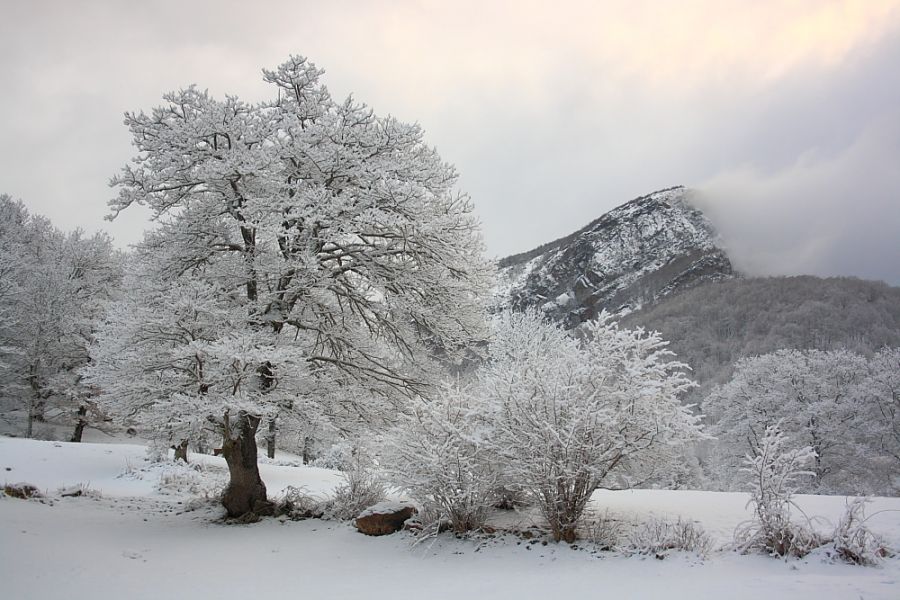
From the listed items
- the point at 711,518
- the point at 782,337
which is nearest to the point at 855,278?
the point at 782,337

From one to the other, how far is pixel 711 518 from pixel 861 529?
2352 millimetres

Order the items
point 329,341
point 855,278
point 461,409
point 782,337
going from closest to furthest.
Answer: point 461,409 < point 329,341 < point 782,337 < point 855,278

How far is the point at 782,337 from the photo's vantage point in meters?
55.9

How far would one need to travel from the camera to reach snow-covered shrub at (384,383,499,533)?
655 cm

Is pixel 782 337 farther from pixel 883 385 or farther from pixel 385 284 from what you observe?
pixel 385 284

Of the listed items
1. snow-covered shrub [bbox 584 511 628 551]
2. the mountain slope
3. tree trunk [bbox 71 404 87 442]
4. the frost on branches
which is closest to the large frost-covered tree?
the frost on branches

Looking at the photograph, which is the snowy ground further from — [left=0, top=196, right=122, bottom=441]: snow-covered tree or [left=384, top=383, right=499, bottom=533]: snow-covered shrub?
[left=0, top=196, right=122, bottom=441]: snow-covered tree

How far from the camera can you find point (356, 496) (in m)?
8.79

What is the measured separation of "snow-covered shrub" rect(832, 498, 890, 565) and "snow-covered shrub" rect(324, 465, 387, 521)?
19.6 ft

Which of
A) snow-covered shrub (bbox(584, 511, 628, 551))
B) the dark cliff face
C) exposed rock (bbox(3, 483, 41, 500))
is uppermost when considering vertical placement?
the dark cliff face

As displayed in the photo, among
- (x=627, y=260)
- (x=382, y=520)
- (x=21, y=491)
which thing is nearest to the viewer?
(x=382, y=520)

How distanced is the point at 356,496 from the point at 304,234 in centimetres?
440

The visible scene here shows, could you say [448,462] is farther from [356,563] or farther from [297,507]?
[297,507]

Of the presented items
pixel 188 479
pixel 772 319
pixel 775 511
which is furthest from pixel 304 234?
pixel 772 319
